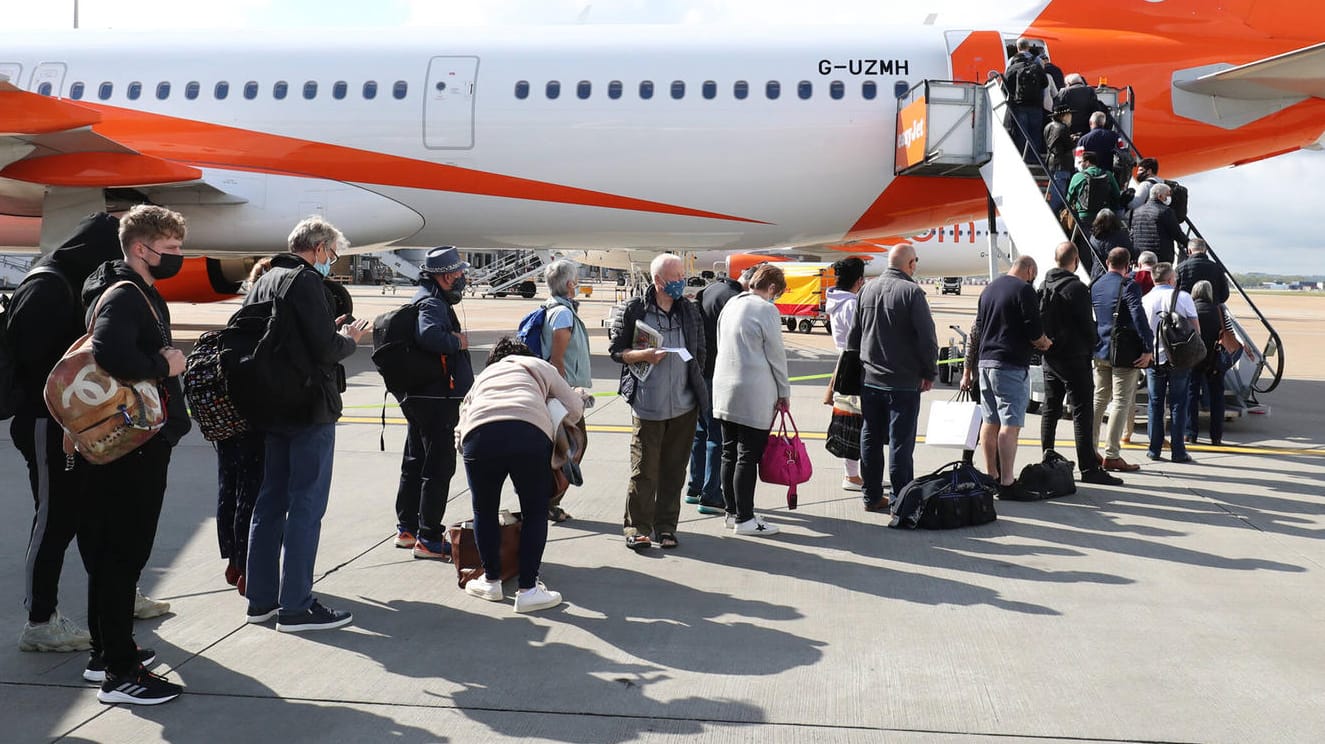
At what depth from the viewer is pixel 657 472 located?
219 inches

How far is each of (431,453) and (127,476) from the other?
6.10 feet

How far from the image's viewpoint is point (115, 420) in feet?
11.3

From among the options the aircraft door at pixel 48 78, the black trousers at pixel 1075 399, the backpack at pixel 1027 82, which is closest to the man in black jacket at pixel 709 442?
the black trousers at pixel 1075 399

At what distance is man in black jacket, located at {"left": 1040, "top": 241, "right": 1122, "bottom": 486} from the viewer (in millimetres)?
7016

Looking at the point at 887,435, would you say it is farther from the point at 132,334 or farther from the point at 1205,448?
the point at 132,334

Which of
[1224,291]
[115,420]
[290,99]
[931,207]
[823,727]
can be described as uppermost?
[290,99]

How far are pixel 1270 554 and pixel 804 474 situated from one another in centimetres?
Result: 263

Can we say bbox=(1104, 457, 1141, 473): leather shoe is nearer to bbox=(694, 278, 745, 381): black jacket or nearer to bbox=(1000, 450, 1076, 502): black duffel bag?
bbox=(1000, 450, 1076, 502): black duffel bag

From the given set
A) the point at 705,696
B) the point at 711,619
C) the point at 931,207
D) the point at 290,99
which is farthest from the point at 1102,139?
the point at 290,99

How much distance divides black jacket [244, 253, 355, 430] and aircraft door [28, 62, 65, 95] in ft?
37.6

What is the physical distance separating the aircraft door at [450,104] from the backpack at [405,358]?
8108 millimetres

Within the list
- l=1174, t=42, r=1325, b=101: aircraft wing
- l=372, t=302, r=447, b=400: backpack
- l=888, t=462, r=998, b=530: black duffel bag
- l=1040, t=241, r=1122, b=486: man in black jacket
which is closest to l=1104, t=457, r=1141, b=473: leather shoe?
l=1040, t=241, r=1122, b=486: man in black jacket

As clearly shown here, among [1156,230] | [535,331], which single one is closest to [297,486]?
[535,331]

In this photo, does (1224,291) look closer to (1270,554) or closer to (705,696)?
(1270,554)
